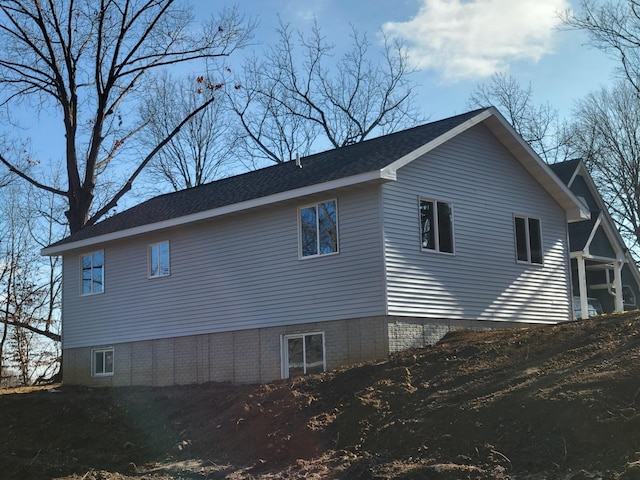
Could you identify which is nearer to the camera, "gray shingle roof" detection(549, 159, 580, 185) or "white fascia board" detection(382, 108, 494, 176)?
"white fascia board" detection(382, 108, 494, 176)

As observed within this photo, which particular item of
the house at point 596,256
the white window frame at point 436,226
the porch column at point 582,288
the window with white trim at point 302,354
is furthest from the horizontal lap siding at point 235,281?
the house at point 596,256

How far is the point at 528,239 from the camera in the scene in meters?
19.4

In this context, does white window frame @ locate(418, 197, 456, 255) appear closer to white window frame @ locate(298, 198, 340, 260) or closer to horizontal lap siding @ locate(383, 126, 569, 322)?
horizontal lap siding @ locate(383, 126, 569, 322)

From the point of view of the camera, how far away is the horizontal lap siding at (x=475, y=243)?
15977 millimetres

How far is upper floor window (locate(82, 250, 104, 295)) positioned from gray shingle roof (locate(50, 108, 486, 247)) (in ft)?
2.05

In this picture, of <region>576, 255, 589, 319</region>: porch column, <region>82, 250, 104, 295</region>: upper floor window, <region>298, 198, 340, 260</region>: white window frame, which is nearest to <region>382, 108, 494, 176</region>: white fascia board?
<region>298, 198, 340, 260</region>: white window frame

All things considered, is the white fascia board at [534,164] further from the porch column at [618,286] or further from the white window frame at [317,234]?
the porch column at [618,286]

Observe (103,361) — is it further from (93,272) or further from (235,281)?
(235,281)

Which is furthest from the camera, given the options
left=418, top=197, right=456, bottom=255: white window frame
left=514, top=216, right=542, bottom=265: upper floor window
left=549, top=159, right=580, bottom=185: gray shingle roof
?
left=549, top=159, right=580, bottom=185: gray shingle roof

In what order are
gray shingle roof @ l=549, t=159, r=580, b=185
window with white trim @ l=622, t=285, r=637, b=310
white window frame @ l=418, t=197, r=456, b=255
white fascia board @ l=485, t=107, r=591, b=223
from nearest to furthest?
white window frame @ l=418, t=197, r=456, b=255
white fascia board @ l=485, t=107, r=591, b=223
gray shingle roof @ l=549, t=159, r=580, b=185
window with white trim @ l=622, t=285, r=637, b=310

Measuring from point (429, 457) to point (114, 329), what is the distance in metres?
13.4

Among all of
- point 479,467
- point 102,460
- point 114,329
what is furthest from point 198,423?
point 114,329

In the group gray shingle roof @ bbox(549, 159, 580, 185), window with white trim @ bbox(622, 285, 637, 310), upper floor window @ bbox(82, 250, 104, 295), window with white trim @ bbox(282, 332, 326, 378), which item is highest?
gray shingle roof @ bbox(549, 159, 580, 185)

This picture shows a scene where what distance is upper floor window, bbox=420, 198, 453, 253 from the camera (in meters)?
16.7
